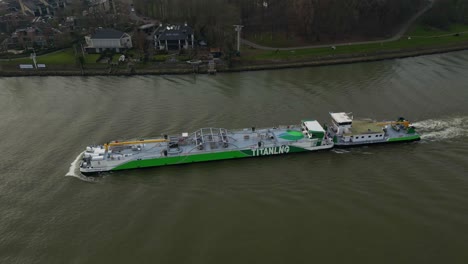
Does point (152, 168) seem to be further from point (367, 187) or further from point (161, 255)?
point (367, 187)

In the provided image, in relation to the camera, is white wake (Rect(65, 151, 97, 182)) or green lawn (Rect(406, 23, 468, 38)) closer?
white wake (Rect(65, 151, 97, 182))

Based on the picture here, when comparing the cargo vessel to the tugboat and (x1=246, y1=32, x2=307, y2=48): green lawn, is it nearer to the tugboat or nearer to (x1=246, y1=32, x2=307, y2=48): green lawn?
the tugboat

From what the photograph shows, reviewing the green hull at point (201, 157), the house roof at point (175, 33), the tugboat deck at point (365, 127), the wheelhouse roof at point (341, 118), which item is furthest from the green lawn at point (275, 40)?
the green hull at point (201, 157)

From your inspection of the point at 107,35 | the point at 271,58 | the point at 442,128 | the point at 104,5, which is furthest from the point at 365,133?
the point at 104,5

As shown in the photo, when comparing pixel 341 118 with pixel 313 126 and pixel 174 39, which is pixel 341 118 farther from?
pixel 174 39

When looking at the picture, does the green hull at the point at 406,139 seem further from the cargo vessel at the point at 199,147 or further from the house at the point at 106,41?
the house at the point at 106,41

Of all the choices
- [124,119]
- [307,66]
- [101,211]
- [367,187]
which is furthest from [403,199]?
[307,66]

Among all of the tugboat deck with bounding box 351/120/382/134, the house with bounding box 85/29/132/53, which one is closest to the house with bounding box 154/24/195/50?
the house with bounding box 85/29/132/53
